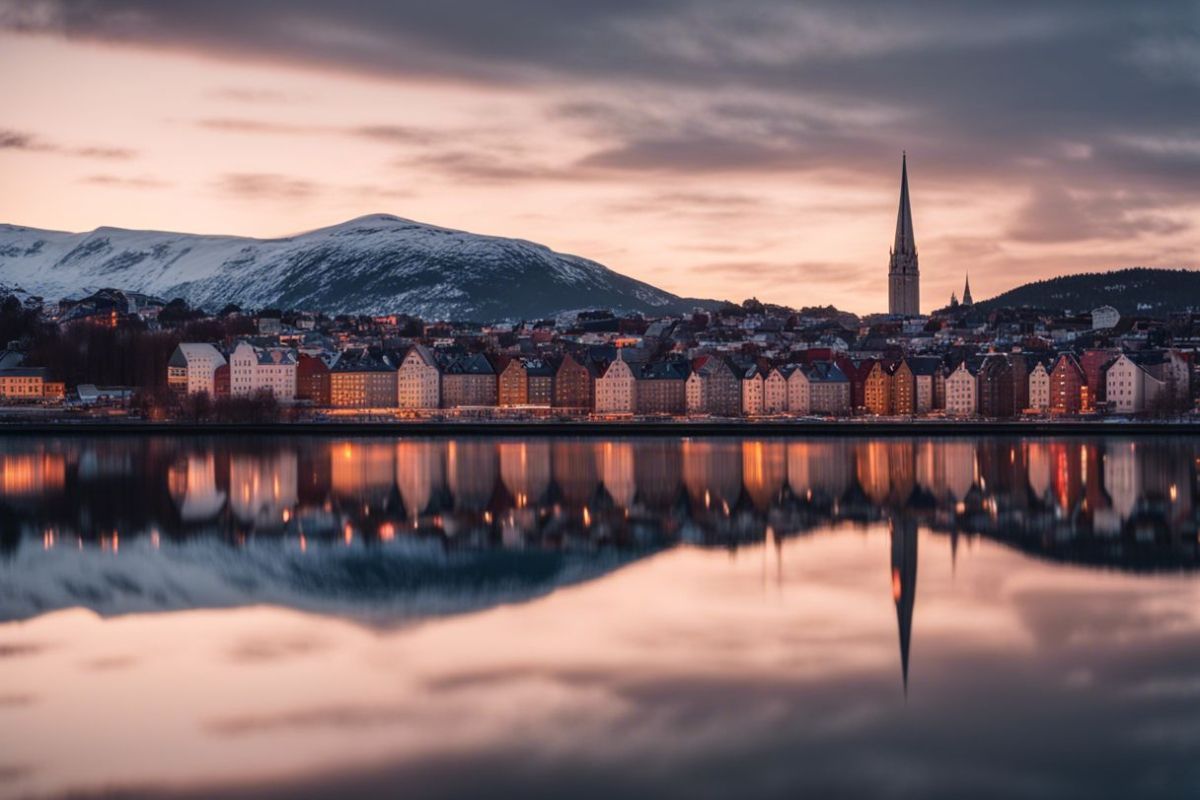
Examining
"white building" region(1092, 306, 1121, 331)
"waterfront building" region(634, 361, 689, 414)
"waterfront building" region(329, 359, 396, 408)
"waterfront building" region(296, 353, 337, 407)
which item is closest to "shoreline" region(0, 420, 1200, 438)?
"waterfront building" region(634, 361, 689, 414)

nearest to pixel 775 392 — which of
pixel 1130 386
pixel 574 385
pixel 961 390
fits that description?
pixel 961 390

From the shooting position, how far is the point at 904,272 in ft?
601

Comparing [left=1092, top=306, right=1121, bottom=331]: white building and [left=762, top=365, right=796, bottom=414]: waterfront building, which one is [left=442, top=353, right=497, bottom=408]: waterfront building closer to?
[left=762, top=365, right=796, bottom=414]: waterfront building

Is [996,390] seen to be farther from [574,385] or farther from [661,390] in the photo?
[574,385]

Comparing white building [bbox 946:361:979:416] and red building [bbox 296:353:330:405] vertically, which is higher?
red building [bbox 296:353:330:405]

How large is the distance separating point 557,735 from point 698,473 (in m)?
31.4

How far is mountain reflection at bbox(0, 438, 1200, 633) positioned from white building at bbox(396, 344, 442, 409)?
47902 millimetres

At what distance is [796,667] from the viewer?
15961 mm

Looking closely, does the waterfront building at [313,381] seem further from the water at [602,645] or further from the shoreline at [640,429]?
the water at [602,645]

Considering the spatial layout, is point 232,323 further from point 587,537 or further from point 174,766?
point 174,766

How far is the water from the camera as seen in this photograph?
40.4ft

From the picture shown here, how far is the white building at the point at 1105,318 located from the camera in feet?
552

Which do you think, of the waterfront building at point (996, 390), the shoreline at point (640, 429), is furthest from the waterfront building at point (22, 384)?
the waterfront building at point (996, 390)

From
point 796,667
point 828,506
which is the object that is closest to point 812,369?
point 828,506
